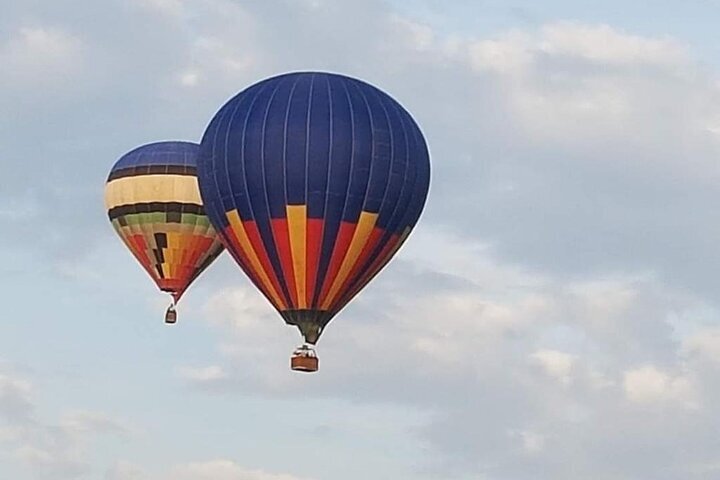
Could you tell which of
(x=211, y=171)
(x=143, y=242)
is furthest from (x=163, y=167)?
(x=211, y=171)

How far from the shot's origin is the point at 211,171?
52.1 meters

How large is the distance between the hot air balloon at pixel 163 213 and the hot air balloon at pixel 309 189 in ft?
33.4

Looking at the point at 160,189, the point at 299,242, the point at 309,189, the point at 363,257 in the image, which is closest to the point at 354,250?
the point at 363,257

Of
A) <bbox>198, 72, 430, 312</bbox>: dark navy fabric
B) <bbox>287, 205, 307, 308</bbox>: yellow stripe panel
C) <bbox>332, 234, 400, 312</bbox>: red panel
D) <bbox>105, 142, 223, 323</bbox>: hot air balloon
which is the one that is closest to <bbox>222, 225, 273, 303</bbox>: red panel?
<bbox>198, 72, 430, 312</bbox>: dark navy fabric

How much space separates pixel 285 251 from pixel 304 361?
2596mm

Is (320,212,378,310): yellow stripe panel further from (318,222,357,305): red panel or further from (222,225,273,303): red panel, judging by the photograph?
(222,225,273,303): red panel

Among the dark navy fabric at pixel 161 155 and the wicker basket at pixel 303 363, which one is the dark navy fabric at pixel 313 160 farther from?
the dark navy fabric at pixel 161 155

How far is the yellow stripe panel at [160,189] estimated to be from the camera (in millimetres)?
62375

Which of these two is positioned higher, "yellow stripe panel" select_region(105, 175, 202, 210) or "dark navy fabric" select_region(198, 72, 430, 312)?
"yellow stripe panel" select_region(105, 175, 202, 210)

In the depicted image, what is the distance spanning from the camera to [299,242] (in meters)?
51.2

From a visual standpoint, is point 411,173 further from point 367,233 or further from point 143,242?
point 143,242

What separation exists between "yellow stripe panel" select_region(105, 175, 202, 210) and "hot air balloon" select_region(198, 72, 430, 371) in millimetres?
10100

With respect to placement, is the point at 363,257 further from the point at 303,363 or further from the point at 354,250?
the point at 303,363

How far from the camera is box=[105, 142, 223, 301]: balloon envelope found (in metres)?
62.5
